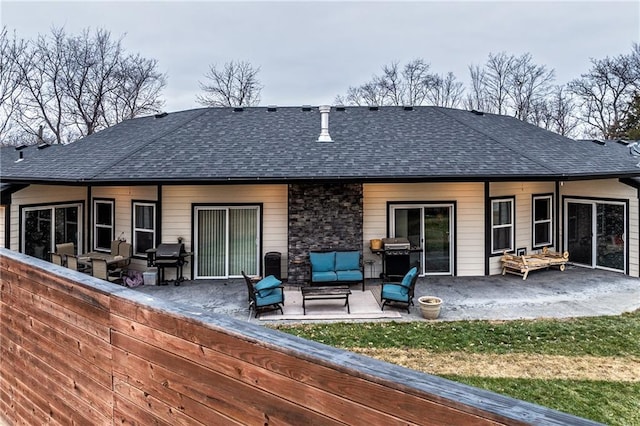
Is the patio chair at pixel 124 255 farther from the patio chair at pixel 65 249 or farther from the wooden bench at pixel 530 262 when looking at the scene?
the wooden bench at pixel 530 262

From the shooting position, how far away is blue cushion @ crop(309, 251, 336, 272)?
10180mm

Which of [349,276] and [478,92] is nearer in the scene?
[349,276]

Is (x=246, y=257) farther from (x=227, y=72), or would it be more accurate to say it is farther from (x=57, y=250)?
(x=227, y=72)

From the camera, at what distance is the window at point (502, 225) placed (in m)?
11.4

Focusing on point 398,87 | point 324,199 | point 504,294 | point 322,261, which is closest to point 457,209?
point 504,294

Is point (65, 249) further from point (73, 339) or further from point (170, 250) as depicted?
point (73, 339)

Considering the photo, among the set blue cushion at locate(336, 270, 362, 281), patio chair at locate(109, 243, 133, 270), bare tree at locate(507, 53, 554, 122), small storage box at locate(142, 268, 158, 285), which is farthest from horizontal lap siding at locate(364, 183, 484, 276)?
bare tree at locate(507, 53, 554, 122)

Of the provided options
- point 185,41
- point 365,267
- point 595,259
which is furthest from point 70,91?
point 595,259

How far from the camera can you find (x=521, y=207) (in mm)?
11797

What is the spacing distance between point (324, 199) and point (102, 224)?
6616mm

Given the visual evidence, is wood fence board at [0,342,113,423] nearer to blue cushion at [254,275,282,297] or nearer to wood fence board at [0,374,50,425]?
wood fence board at [0,374,50,425]

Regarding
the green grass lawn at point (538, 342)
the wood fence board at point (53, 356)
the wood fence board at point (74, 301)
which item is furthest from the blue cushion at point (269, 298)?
the wood fence board at point (74, 301)

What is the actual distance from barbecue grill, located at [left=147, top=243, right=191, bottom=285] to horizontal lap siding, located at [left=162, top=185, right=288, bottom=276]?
1.13 ft

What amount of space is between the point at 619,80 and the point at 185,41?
29543 millimetres
